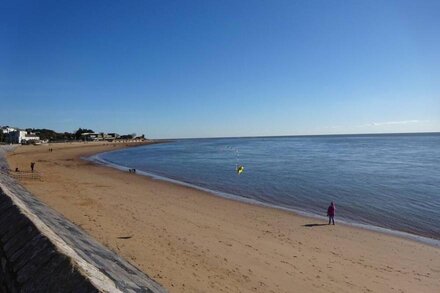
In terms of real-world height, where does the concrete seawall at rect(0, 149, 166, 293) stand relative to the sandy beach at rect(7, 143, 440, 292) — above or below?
above

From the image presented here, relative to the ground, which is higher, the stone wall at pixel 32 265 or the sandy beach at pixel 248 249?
the stone wall at pixel 32 265

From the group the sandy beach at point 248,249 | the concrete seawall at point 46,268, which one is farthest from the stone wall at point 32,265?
the sandy beach at point 248,249

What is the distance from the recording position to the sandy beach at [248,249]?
33.4 ft

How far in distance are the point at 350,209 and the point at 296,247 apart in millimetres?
11346

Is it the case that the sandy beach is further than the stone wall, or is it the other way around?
the sandy beach

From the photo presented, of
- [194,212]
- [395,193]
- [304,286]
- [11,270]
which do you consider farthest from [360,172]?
[11,270]

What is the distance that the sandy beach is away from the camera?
10188 mm

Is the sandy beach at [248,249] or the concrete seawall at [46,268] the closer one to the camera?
the concrete seawall at [46,268]

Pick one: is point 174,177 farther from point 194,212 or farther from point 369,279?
point 369,279

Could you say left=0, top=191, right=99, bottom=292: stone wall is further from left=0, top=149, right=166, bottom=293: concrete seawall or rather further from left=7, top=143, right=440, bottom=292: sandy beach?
left=7, top=143, right=440, bottom=292: sandy beach

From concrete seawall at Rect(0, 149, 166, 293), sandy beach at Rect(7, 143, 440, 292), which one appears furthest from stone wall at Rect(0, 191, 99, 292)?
sandy beach at Rect(7, 143, 440, 292)

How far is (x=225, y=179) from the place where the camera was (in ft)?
127

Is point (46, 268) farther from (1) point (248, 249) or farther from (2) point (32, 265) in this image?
(1) point (248, 249)

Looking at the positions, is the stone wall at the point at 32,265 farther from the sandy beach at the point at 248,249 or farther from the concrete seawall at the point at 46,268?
the sandy beach at the point at 248,249
